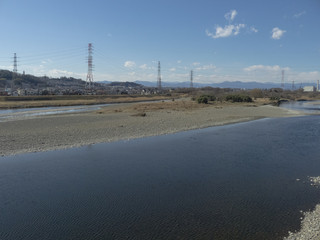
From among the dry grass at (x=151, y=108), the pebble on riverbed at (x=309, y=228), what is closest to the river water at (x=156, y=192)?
the pebble on riverbed at (x=309, y=228)

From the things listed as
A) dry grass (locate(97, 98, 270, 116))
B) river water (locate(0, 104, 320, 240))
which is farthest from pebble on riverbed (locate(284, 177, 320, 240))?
dry grass (locate(97, 98, 270, 116))

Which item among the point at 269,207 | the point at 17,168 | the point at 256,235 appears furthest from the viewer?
the point at 17,168

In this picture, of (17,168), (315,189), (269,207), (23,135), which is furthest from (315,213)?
(23,135)

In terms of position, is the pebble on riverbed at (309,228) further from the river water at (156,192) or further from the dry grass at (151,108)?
the dry grass at (151,108)

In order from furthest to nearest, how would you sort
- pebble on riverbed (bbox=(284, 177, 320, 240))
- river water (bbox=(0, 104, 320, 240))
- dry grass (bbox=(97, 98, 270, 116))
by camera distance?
dry grass (bbox=(97, 98, 270, 116)), river water (bbox=(0, 104, 320, 240)), pebble on riverbed (bbox=(284, 177, 320, 240))

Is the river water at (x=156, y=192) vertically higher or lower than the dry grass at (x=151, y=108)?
lower

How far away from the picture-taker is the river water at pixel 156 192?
6691 mm

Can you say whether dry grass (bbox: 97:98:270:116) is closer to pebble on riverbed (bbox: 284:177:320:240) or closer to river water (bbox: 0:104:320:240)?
river water (bbox: 0:104:320:240)

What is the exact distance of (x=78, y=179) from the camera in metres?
10.3

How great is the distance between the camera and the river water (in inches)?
263

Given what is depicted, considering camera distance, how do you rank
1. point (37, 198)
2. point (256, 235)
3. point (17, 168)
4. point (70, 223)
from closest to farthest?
point (256, 235) → point (70, 223) → point (37, 198) → point (17, 168)

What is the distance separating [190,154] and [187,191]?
514cm

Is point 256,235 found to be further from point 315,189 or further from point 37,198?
point 37,198

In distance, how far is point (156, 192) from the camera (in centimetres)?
900
